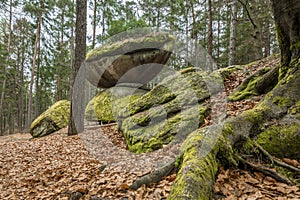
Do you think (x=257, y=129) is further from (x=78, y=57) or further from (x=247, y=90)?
(x=78, y=57)

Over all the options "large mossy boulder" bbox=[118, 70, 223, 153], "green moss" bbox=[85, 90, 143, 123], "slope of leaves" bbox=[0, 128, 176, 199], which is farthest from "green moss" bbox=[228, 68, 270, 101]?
"green moss" bbox=[85, 90, 143, 123]

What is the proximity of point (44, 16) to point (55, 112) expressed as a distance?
35.2ft

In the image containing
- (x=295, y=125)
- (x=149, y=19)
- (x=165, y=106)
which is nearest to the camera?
(x=295, y=125)

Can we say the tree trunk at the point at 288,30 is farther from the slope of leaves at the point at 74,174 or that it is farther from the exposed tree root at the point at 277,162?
the slope of leaves at the point at 74,174

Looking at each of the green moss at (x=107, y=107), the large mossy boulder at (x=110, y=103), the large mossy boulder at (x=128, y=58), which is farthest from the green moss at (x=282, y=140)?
the large mossy boulder at (x=128, y=58)

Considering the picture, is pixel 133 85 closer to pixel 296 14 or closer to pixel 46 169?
pixel 46 169

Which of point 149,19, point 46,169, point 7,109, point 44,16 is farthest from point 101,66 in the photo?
point 7,109

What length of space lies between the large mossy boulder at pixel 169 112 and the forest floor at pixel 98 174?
1.23ft

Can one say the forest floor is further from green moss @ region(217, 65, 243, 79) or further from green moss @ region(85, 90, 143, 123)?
green moss @ region(85, 90, 143, 123)

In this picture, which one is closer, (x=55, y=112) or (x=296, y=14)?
(x=296, y=14)

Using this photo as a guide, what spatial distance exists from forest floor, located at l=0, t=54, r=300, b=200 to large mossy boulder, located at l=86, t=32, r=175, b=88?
557 cm

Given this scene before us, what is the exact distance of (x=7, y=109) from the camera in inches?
1208

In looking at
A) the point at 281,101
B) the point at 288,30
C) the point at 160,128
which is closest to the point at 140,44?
the point at 160,128

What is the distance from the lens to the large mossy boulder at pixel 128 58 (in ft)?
37.2
